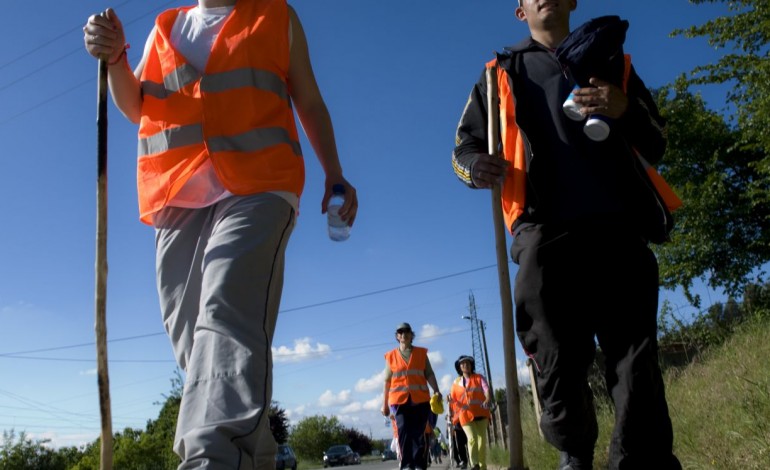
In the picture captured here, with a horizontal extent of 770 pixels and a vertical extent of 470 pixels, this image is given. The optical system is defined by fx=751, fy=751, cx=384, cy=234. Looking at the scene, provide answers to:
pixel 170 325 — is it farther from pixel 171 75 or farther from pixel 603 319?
pixel 603 319

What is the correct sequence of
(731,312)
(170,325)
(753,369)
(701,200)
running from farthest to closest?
(701,200) → (731,312) → (753,369) → (170,325)

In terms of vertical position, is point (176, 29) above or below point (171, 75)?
above

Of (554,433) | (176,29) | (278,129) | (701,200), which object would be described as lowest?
(554,433)

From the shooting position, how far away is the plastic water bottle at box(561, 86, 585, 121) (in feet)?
9.39

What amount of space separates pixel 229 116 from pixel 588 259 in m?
1.44

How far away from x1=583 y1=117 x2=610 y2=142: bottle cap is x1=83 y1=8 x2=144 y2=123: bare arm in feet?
5.81

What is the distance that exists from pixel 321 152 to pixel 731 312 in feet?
48.9

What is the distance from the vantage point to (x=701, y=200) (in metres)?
18.7

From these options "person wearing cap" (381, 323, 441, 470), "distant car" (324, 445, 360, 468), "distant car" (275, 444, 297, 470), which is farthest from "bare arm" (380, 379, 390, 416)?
"distant car" (324, 445, 360, 468)

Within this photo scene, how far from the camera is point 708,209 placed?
18984 mm

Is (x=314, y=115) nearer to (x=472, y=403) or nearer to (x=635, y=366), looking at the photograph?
(x=635, y=366)

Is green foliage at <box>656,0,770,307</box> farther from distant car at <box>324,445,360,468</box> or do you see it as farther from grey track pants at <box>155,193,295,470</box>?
distant car at <box>324,445,360,468</box>

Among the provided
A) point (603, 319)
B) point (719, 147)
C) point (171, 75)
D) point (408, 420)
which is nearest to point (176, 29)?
point (171, 75)

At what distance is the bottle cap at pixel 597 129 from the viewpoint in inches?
109
